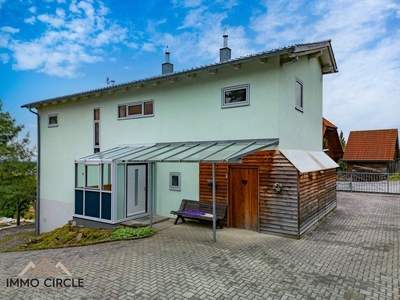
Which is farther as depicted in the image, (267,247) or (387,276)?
(267,247)

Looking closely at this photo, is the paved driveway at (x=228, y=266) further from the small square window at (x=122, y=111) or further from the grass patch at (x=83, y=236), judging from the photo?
the small square window at (x=122, y=111)

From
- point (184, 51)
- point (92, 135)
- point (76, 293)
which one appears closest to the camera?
point (76, 293)

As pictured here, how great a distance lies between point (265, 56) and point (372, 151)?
79.2ft

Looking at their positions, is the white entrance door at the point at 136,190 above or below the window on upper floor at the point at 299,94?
below

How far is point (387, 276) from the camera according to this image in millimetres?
5176

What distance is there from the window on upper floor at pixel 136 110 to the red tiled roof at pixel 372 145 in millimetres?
23143

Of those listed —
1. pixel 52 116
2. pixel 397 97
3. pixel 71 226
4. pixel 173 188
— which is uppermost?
pixel 397 97

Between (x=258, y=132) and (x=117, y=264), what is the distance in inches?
223

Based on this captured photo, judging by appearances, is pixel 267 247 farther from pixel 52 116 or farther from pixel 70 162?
pixel 52 116

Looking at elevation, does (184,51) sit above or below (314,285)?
above

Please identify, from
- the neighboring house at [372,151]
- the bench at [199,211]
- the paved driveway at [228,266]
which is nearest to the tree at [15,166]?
the paved driveway at [228,266]

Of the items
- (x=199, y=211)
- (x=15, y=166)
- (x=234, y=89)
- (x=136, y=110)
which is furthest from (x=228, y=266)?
(x=15, y=166)

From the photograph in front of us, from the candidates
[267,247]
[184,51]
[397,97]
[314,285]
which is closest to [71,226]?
[267,247]

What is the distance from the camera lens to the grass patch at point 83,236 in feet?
27.3
